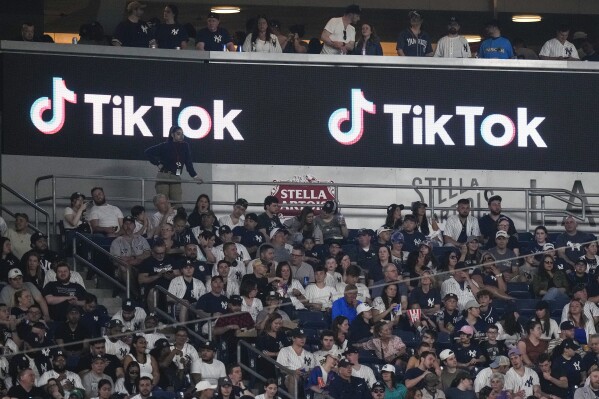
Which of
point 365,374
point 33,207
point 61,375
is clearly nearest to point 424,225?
point 365,374

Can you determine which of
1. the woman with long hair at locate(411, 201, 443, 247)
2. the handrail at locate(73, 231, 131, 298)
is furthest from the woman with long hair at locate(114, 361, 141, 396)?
the woman with long hair at locate(411, 201, 443, 247)

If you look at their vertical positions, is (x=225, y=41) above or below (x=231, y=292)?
above

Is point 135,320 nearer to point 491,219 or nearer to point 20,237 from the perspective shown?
point 20,237

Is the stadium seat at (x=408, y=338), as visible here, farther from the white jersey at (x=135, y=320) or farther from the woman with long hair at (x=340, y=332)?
the white jersey at (x=135, y=320)

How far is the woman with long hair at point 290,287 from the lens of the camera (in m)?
20.8

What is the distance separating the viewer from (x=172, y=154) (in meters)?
23.2

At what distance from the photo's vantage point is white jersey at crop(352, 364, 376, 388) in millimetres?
19197

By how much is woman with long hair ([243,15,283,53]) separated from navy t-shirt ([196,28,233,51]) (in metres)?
0.32

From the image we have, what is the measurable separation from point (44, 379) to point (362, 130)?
832 cm

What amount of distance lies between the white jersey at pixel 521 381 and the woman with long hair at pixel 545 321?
1.03 metres

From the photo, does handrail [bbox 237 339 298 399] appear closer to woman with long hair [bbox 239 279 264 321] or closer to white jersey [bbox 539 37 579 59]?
woman with long hair [bbox 239 279 264 321]

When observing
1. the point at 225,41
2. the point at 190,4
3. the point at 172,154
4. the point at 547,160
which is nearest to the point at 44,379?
the point at 172,154

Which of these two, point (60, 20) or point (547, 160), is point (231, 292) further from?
point (60, 20)

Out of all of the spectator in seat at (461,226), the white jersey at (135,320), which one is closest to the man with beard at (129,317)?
the white jersey at (135,320)
